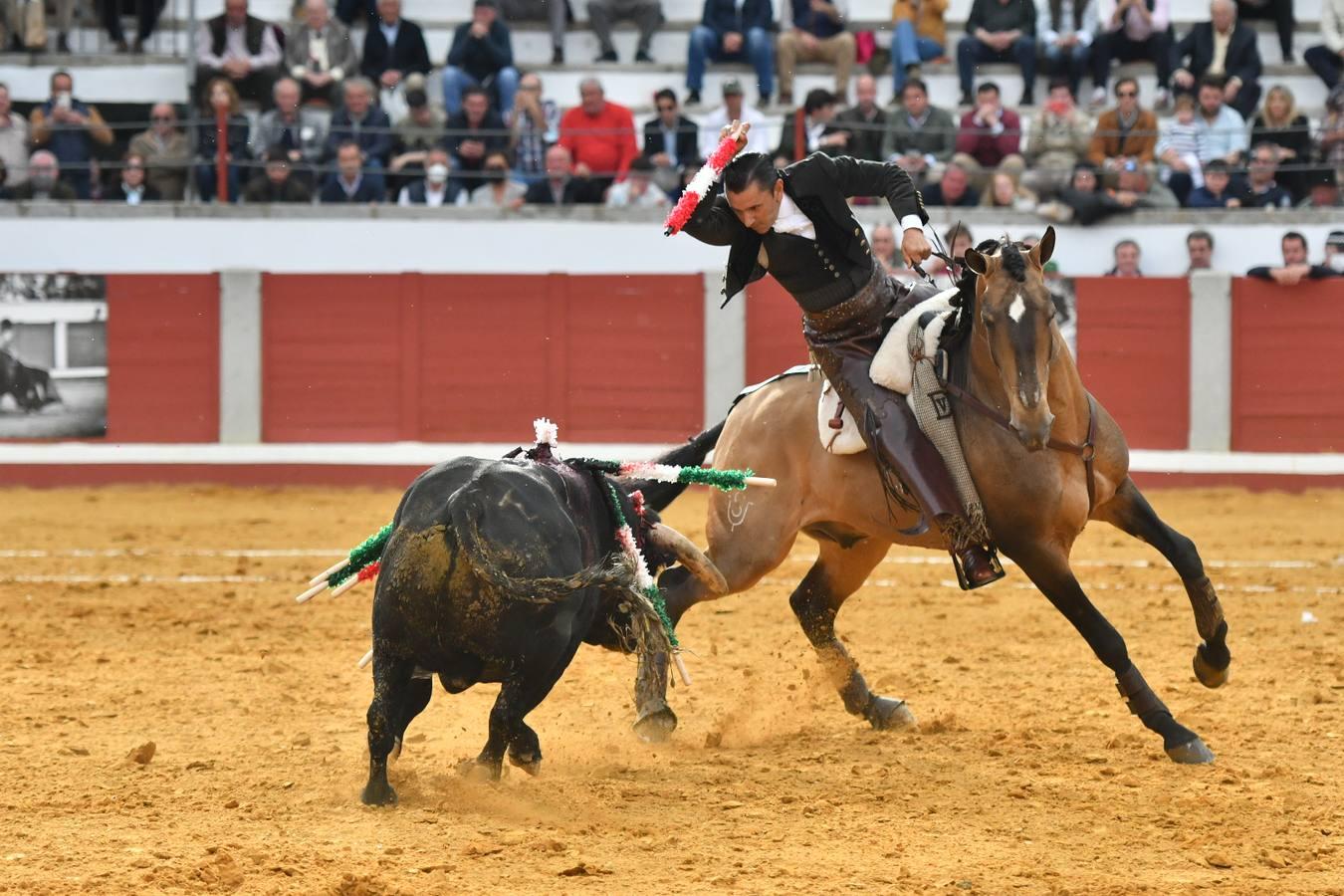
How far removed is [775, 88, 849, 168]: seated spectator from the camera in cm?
1459

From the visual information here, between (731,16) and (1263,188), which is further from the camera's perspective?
(731,16)

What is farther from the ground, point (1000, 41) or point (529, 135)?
point (1000, 41)

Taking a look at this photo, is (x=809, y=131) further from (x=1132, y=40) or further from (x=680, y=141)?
(x=1132, y=40)

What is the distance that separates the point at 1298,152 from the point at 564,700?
33.9 feet

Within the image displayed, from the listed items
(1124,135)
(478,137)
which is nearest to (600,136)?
(478,137)

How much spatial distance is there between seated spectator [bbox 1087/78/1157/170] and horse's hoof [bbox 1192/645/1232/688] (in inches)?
363

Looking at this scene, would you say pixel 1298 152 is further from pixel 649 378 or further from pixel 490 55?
pixel 490 55

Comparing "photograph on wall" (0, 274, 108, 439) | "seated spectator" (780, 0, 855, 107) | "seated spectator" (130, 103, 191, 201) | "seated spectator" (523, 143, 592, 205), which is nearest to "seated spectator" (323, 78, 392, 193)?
"seated spectator" (130, 103, 191, 201)

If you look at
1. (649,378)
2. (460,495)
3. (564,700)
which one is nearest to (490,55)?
(649,378)

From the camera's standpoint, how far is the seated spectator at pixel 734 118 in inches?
594

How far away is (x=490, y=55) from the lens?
52.6 ft

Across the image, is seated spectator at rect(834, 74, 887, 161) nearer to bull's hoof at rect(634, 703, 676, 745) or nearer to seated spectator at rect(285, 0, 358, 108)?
seated spectator at rect(285, 0, 358, 108)

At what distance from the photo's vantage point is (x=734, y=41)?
16344 millimetres

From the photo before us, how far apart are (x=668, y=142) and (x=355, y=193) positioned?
269cm
